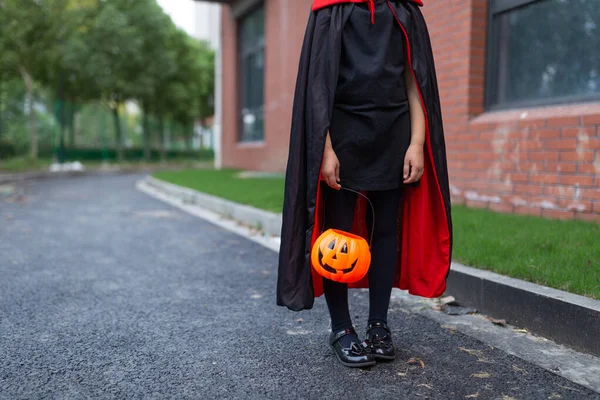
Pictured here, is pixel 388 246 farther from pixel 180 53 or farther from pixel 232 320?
pixel 180 53

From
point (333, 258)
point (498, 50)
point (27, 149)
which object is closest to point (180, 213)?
point (498, 50)

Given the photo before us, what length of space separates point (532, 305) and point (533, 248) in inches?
36.6

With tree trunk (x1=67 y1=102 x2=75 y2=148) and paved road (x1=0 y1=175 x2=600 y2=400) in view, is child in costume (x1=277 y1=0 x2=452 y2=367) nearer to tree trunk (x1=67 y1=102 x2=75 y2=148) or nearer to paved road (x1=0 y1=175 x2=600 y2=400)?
paved road (x1=0 y1=175 x2=600 y2=400)

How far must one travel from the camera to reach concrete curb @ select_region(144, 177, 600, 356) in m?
2.54

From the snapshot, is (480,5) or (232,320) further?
(480,5)

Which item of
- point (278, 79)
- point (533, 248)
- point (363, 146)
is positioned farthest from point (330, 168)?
point (278, 79)

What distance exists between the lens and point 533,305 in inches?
111

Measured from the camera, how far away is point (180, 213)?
314 inches

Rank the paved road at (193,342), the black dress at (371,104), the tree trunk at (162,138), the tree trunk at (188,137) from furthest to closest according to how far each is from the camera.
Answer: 1. the tree trunk at (188,137)
2. the tree trunk at (162,138)
3. the black dress at (371,104)
4. the paved road at (193,342)

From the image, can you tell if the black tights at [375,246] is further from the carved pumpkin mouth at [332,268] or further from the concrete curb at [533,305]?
the concrete curb at [533,305]

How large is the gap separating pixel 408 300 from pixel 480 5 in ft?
11.4

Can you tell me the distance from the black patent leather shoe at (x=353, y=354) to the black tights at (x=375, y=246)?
8 cm

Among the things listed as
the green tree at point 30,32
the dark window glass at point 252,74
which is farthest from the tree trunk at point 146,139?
the dark window glass at point 252,74

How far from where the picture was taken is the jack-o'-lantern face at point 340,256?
7.27 feet
